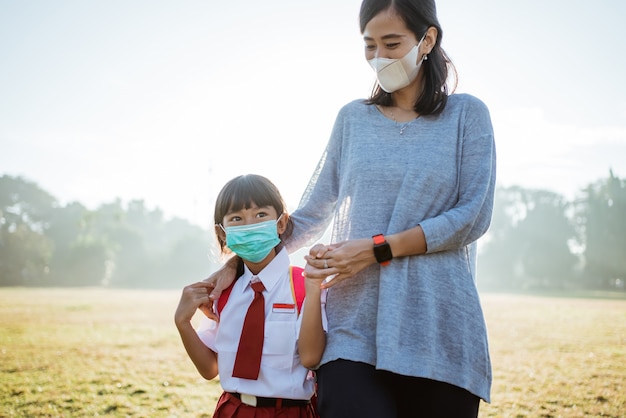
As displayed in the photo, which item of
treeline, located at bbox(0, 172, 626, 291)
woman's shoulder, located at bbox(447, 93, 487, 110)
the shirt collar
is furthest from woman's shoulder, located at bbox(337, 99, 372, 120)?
treeline, located at bbox(0, 172, 626, 291)

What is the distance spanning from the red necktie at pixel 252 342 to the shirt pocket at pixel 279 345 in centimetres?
4

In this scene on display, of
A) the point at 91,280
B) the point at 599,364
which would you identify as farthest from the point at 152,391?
the point at 91,280

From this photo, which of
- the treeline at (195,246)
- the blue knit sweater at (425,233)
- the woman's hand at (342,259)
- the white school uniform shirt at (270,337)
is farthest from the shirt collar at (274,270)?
the treeline at (195,246)

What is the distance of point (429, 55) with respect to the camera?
2.40 meters

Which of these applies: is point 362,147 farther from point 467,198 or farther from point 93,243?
point 93,243

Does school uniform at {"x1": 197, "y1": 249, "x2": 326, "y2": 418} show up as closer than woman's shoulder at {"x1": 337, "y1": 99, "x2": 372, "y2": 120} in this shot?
A: No

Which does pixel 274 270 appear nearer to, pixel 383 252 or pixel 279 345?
pixel 279 345

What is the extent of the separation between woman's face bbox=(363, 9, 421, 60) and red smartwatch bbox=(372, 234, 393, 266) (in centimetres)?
82

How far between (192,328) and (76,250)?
210 feet

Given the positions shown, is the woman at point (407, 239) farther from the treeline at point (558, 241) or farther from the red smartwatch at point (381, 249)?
the treeline at point (558, 241)

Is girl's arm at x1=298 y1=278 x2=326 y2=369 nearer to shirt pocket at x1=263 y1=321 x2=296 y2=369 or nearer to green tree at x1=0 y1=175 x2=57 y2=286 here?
shirt pocket at x1=263 y1=321 x2=296 y2=369

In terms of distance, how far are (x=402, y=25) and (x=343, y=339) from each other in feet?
4.36

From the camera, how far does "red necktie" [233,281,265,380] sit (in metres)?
2.51

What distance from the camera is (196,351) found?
2.64 meters
